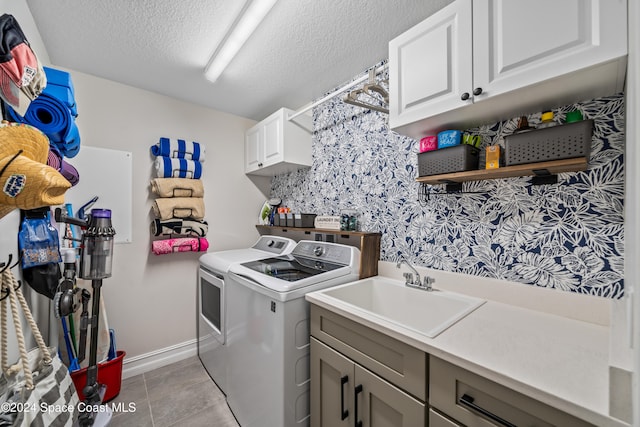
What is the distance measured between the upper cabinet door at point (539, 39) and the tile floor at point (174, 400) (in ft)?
8.14

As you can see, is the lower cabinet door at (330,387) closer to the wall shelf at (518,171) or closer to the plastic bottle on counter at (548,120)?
the wall shelf at (518,171)

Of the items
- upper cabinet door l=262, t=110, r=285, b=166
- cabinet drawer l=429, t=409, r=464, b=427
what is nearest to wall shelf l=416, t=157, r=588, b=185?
cabinet drawer l=429, t=409, r=464, b=427

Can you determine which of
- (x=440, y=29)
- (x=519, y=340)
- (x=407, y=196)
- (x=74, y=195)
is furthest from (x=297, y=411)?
(x=74, y=195)

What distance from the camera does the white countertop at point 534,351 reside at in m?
0.65

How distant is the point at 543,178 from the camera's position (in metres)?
1.19

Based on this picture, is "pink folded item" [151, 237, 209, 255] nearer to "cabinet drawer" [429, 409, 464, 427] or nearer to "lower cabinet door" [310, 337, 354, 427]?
"lower cabinet door" [310, 337, 354, 427]

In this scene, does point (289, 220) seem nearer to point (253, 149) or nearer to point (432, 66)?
point (253, 149)

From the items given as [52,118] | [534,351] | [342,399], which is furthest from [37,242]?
[534,351]

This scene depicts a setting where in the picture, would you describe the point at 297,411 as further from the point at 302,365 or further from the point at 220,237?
the point at 220,237

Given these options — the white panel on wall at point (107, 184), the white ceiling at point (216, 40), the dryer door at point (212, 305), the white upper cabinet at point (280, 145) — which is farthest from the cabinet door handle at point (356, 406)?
the white panel on wall at point (107, 184)

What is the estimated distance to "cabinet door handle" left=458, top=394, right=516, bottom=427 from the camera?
745 mm

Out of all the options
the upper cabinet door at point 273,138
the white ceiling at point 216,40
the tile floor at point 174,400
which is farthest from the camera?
the upper cabinet door at point 273,138

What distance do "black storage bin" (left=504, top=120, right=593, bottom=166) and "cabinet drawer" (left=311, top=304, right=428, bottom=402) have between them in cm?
92

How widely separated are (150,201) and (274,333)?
1802 mm
